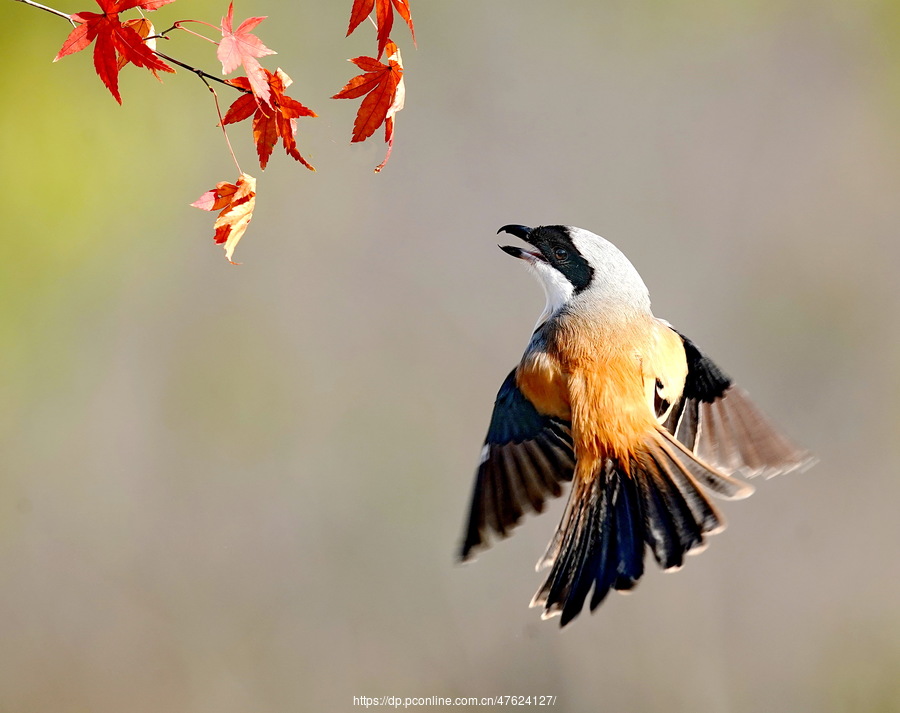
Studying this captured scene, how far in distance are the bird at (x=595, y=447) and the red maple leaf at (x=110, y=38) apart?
0.97 metres

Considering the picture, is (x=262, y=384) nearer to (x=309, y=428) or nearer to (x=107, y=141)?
(x=309, y=428)

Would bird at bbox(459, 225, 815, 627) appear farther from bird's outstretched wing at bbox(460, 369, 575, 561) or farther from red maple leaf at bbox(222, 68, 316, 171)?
red maple leaf at bbox(222, 68, 316, 171)

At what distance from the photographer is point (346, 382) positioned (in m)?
3.61

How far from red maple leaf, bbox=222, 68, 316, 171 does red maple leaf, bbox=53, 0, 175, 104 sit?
16 cm

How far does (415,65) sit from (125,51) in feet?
8.41

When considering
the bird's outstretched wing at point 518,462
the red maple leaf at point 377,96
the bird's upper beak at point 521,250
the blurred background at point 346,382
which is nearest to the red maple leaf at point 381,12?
the red maple leaf at point 377,96

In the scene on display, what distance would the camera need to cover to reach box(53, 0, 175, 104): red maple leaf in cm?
→ 125

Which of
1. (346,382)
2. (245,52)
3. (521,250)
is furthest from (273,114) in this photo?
(346,382)

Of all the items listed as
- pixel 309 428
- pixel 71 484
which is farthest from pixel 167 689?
pixel 309 428

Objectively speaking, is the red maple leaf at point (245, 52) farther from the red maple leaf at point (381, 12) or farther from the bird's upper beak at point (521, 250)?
the bird's upper beak at point (521, 250)

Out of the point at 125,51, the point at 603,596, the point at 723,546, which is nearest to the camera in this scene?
the point at 125,51

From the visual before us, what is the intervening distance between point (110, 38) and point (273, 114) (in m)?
0.24

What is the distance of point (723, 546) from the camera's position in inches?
138

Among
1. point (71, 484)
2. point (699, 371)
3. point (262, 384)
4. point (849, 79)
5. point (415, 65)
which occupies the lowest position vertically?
point (699, 371)
